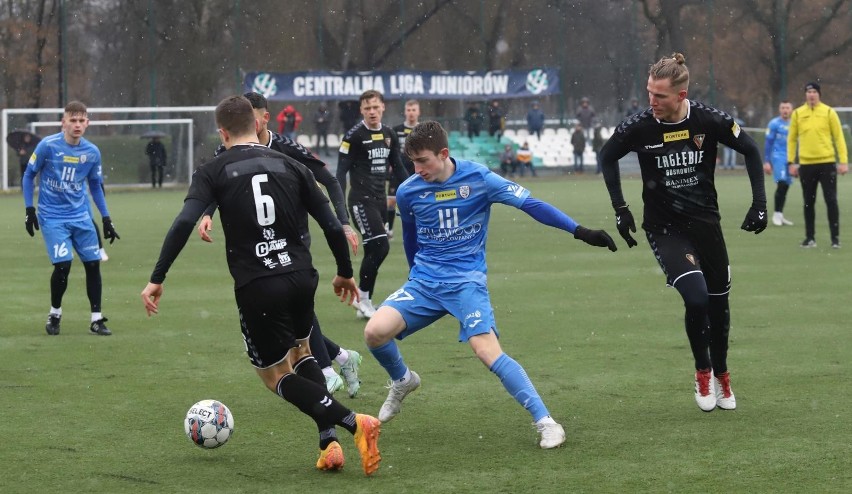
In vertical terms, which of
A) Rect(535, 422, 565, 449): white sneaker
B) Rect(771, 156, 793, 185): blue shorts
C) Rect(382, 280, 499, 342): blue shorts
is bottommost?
Rect(535, 422, 565, 449): white sneaker

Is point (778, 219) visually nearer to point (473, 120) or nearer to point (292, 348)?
point (292, 348)

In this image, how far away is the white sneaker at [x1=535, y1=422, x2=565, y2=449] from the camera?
6230 mm

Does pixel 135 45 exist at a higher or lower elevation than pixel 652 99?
higher

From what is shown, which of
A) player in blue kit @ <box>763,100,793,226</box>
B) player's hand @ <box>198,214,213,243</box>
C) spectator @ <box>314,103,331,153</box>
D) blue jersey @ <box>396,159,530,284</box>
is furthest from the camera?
spectator @ <box>314,103,331,153</box>

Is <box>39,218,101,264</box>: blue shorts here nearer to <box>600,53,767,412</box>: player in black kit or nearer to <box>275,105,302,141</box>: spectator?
<box>600,53,767,412</box>: player in black kit

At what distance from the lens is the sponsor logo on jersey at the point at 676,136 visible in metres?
6.99

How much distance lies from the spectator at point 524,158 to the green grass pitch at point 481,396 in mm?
23511

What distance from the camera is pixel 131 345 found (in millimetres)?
9875

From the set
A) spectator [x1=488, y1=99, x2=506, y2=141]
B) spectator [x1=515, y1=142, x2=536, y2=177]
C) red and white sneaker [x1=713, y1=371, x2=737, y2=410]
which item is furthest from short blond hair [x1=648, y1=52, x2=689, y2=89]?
spectator [x1=488, y1=99, x2=506, y2=141]

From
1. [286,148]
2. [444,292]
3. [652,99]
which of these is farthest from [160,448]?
[652,99]

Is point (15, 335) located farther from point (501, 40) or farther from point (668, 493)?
point (501, 40)

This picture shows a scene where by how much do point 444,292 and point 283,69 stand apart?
105ft

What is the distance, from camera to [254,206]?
5.77 m

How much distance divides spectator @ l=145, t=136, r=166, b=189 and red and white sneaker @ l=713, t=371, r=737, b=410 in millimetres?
28616
